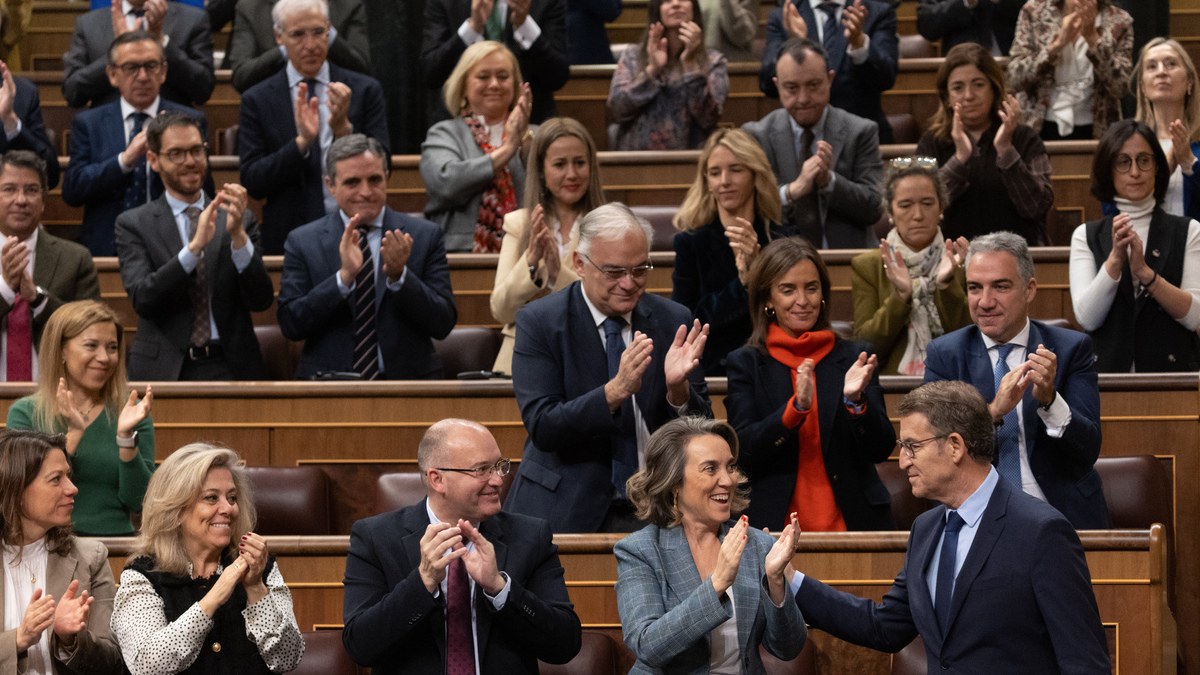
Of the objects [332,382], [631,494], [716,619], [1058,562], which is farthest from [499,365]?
[1058,562]

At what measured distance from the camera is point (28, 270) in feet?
13.1

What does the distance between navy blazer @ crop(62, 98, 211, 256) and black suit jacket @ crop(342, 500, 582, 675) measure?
98.1 inches

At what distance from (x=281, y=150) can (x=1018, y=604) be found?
301 cm

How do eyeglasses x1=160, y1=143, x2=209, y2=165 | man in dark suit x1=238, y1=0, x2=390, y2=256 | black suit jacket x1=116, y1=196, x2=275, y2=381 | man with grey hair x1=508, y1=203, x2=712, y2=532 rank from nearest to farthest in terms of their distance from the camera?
1. man with grey hair x1=508, y1=203, x2=712, y2=532
2. black suit jacket x1=116, y1=196, x2=275, y2=381
3. eyeglasses x1=160, y1=143, x2=209, y2=165
4. man in dark suit x1=238, y1=0, x2=390, y2=256

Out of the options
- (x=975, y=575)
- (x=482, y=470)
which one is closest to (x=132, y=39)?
(x=482, y=470)

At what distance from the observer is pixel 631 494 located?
2.71 metres

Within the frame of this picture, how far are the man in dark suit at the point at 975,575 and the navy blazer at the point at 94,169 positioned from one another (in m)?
3.04

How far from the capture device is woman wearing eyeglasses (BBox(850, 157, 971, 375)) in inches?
146

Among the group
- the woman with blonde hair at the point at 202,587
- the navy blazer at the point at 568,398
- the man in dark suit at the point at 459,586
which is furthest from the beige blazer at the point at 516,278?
the woman with blonde hair at the point at 202,587

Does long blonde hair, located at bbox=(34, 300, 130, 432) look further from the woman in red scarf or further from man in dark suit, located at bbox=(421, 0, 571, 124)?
man in dark suit, located at bbox=(421, 0, 571, 124)

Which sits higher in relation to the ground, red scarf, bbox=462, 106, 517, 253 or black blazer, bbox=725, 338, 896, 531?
red scarf, bbox=462, 106, 517, 253

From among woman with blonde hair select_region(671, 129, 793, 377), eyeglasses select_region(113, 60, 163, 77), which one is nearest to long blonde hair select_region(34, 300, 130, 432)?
woman with blonde hair select_region(671, 129, 793, 377)

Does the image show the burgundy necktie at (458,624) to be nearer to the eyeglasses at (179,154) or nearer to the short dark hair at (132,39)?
the eyeglasses at (179,154)

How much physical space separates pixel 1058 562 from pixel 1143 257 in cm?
162
